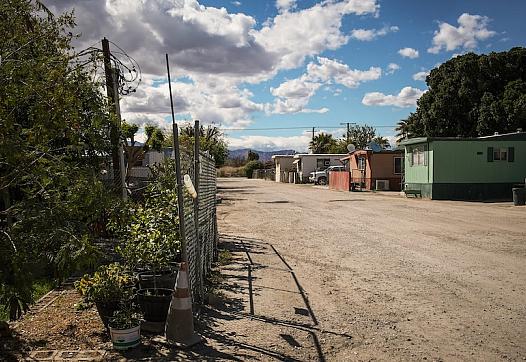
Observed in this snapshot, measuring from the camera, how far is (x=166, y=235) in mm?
6027

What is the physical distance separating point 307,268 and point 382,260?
61.4 inches

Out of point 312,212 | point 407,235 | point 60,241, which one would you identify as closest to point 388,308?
point 60,241

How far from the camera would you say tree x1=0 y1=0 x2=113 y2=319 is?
3.95 metres

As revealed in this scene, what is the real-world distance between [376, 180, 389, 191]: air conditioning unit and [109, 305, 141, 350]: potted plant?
111 ft

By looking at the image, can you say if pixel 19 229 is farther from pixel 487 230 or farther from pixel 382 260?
pixel 487 230

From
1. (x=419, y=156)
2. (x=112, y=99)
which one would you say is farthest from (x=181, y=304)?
(x=419, y=156)

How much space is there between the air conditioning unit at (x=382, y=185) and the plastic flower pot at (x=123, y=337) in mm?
33963

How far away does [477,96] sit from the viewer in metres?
39.3

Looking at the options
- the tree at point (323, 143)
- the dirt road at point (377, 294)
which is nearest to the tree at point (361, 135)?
the tree at point (323, 143)

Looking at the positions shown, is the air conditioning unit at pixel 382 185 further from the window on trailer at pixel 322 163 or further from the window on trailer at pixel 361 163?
the window on trailer at pixel 322 163

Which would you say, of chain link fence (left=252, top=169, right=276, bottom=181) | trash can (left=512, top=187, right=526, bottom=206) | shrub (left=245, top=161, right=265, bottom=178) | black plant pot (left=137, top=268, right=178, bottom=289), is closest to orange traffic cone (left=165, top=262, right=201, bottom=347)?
black plant pot (left=137, top=268, right=178, bottom=289)

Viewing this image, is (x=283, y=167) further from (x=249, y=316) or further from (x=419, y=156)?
(x=249, y=316)

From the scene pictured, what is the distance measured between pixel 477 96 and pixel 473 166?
47.8ft

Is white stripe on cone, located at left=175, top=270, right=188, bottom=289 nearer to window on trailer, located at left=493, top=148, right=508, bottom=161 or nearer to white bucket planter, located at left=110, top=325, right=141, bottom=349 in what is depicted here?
white bucket planter, located at left=110, top=325, right=141, bottom=349
